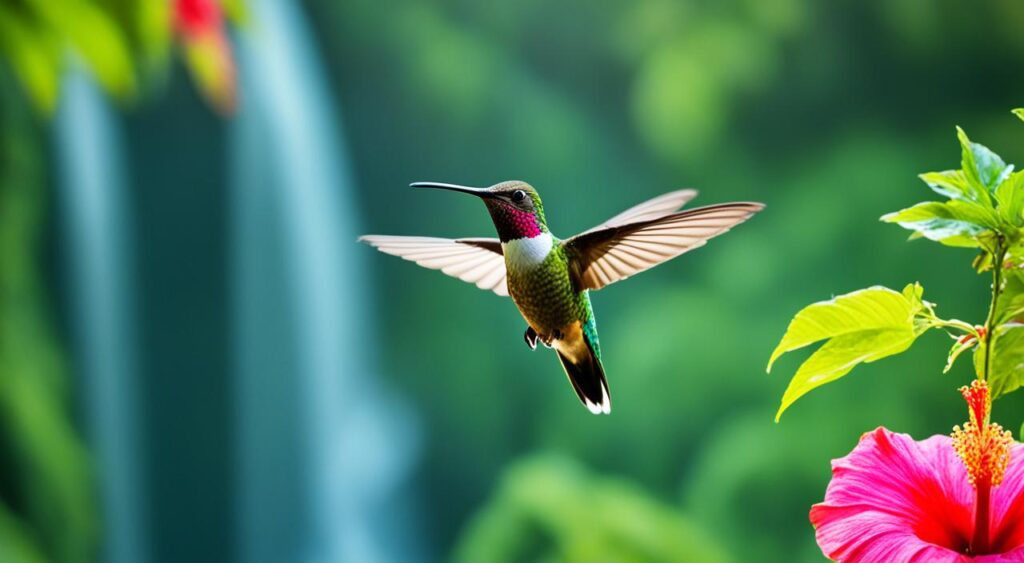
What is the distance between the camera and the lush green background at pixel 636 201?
6.68 ft

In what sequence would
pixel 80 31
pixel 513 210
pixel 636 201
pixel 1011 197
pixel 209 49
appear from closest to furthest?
pixel 1011 197, pixel 513 210, pixel 80 31, pixel 636 201, pixel 209 49

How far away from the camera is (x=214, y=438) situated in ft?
7.64

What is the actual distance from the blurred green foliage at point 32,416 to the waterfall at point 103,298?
0.16 ft

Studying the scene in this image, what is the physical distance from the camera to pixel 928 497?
609mm

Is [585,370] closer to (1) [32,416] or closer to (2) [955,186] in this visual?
(2) [955,186]

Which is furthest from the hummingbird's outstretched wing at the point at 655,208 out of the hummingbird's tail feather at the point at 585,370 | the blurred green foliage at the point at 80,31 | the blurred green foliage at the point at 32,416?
the blurred green foliage at the point at 32,416

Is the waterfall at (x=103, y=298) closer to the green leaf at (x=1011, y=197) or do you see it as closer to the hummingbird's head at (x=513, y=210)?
the hummingbird's head at (x=513, y=210)

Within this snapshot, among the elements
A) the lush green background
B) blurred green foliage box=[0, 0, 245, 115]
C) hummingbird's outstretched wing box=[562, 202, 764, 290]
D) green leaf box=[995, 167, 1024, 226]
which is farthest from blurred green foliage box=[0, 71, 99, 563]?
green leaf box=[995, 167, 1024, 226]

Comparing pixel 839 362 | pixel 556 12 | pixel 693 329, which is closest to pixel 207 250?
pixel 556 12

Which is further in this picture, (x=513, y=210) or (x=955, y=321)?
(x=513, y=210)

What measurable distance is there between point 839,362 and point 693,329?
158cm

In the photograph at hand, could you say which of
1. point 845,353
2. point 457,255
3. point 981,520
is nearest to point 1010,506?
point 981,520

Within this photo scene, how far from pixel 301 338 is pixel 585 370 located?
1.63 meters

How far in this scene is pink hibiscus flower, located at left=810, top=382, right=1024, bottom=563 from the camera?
564mm
